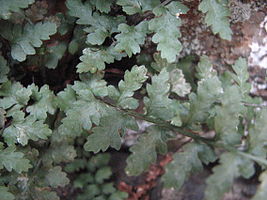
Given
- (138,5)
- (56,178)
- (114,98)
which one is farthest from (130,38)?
(56,178)

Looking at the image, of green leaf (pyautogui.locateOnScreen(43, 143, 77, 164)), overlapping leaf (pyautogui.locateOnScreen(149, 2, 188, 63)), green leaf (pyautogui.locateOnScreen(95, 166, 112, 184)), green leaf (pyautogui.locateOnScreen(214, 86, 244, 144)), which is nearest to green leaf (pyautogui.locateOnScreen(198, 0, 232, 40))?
overlapping leaf (pyautogui.locateOnScreen(149, 2, 188, 63))

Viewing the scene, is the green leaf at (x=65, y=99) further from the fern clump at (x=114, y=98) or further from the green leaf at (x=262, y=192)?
the green leaf at (x=262, y=192)

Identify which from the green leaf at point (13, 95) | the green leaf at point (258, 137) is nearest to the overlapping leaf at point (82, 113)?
the green leaf at point (13, 95)

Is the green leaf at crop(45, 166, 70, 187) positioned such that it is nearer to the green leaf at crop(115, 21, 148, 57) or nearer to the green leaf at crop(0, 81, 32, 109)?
the green leaf at crop(0, 81, 32, 109)

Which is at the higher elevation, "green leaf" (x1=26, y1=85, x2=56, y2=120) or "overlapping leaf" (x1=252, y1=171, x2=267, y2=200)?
"overlapping leaf" (x1=252, y1=171, x2=267, y2=200)

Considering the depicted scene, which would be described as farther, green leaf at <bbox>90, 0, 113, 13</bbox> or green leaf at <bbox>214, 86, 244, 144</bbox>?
green leaf at <bbox>90, 0, 113, 13</bbox>

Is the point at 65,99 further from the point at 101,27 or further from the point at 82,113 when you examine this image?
the point at 101,27

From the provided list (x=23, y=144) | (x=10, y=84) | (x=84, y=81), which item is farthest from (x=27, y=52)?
(x=23, y=144)
